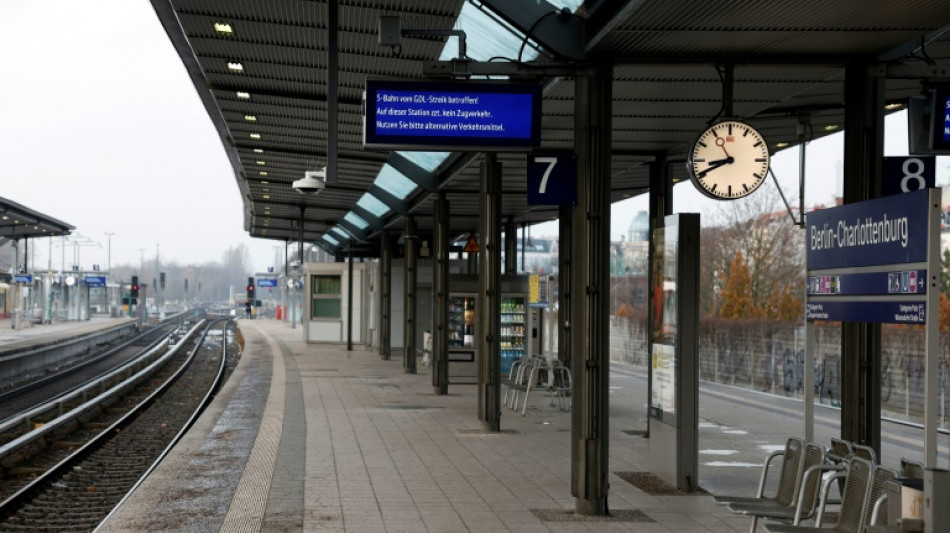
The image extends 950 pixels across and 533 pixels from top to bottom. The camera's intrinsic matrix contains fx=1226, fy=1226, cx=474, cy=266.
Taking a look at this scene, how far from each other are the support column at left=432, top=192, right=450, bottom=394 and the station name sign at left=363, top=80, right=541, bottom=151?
12538 millimetres

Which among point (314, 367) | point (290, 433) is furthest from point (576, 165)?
point (314, 367)

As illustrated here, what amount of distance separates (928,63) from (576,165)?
9.75ft

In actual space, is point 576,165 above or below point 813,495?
above

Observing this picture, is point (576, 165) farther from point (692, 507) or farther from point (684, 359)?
point (692, 507)

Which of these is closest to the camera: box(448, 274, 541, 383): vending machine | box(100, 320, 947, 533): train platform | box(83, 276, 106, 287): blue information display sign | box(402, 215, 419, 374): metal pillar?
box(100, 320, 947, 533): train platform

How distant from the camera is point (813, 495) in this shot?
762 centimetres

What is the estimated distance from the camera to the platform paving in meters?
9.99

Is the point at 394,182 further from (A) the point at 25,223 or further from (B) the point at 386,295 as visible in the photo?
(A) the point at 25,223

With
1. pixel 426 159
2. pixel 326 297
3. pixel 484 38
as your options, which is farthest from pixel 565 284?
pixel 326 297

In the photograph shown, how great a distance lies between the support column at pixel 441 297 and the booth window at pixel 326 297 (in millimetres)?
21990

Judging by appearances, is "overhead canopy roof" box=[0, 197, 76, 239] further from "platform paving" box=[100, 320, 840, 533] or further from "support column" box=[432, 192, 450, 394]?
"platform paving" box=[100, 320, 840, 533]

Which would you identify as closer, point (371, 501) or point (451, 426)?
point (371, 501)

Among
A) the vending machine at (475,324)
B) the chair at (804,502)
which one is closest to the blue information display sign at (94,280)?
the vending machine at (475,324)

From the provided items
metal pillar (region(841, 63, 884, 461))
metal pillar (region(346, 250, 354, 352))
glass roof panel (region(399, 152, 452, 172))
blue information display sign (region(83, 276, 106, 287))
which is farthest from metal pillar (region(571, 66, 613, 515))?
blue information display sign (region(83, 276, 106, 287))
